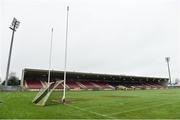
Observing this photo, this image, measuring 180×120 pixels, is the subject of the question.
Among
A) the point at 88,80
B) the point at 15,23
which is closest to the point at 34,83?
the point at 15,23

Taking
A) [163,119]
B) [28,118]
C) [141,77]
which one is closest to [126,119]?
[163,119]

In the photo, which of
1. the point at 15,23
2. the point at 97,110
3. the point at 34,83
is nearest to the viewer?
the point at 97,110

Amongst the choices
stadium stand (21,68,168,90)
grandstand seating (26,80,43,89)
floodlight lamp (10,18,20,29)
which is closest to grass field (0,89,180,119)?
floodlight lamp (10,18,20,29)

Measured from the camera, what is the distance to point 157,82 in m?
104

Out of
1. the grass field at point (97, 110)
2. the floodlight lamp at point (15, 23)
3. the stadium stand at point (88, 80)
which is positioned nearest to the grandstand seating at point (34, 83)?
the stadium stand at point (88, 80)

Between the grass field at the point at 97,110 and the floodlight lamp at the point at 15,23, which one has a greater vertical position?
the floodlight lamp at the point at 15,23

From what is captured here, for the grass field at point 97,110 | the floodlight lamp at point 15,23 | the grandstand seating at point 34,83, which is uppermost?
the floodlight lamp at point 15,23

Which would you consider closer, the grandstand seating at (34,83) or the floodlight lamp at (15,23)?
the floodlight lamp at (15,23)

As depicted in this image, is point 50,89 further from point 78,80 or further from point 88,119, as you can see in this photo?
point 78,80

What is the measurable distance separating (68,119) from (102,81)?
254 ft

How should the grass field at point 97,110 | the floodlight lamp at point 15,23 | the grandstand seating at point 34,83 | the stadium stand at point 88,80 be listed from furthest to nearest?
the stadium stand at point 88,80, the grandstand seating at point 34,83, the floodlight lamp at point 15,23, the grass field at point 97,110

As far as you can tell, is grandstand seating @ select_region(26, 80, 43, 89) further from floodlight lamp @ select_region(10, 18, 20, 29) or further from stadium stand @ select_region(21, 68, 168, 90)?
floodlight lamp @ select_region(10, 18, 20, 29)

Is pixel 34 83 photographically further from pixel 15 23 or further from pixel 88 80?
pixel 88 80

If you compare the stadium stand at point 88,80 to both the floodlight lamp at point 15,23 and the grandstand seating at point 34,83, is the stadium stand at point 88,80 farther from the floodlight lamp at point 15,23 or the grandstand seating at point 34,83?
the floodlight lamp at point 15,23
